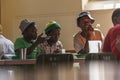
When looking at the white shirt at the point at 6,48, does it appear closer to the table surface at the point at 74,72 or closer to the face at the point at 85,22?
the face at the point at 85,22

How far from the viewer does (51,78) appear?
0.86 metres

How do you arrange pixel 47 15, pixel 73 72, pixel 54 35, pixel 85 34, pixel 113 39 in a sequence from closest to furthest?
pixel 73 72 < pixel 113 39 < pixel 54 35 < pixel 85 34 < pixel 47 15

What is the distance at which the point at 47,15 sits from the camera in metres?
4.00

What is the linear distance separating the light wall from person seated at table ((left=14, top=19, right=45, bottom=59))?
51.4 inches

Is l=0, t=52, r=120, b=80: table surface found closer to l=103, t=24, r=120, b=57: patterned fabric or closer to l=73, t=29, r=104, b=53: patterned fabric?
l=103, t=24, r=120, b=57: patterned fabric

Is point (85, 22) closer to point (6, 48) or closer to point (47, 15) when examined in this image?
point (6, 48)

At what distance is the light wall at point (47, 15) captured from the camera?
378 centimetres

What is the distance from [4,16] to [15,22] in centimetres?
19

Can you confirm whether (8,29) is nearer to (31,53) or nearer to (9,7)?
(9,7)

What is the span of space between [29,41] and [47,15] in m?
1.53

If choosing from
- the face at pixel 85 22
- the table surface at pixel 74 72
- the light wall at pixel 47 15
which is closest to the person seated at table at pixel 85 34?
the face at pixel 85 22

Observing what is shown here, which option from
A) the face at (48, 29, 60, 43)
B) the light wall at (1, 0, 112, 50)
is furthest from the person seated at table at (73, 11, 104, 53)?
the light wall at (1, 0, 112, 50)

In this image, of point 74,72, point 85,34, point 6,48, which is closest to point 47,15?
point 6,48

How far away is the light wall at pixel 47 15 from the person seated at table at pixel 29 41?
1.31 m
